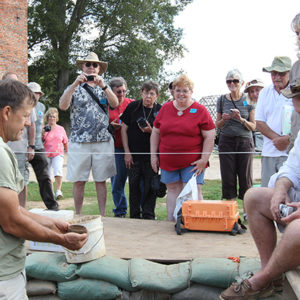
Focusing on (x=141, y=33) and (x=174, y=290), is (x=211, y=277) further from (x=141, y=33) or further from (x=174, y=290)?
(x=141, y=33)

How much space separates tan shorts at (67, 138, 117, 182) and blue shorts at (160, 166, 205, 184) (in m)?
0.75

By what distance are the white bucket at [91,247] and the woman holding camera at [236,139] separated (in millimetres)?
2313

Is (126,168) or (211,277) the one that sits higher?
(126,168)

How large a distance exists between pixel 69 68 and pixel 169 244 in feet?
61.5

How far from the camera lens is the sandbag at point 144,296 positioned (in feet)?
9.67

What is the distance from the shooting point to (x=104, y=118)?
4863 millimetres

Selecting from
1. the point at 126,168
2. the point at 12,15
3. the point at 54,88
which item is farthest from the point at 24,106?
the point at 54,88

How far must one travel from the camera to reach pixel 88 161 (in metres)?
4.81

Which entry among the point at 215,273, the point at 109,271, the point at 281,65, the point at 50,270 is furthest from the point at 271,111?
the point at 50,270

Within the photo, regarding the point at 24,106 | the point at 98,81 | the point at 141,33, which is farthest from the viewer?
the point at 141,33

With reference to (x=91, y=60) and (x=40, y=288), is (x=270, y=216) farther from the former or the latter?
(x=91, y=60)

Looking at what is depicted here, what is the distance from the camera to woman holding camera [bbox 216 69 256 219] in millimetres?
5020

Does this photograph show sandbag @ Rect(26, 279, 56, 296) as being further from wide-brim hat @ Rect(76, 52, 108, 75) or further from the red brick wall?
the red brick wall

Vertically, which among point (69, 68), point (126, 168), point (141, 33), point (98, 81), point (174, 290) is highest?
point (141, 33)
